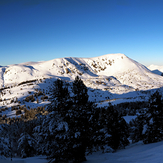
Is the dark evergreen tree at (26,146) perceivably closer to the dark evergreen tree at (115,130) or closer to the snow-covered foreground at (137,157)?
the snow-covered foreground at (137,157)

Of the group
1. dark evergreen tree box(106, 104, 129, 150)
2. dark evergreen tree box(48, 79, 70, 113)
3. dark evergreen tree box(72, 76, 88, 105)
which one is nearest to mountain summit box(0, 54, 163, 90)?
dark evergreen tree box(106, 104, 129, 150)

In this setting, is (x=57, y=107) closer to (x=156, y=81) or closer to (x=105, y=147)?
(x=105, y=147)

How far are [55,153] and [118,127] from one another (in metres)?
10.2

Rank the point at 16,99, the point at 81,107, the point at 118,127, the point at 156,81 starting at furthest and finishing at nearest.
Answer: the point at 156,81 < the point at 16,99 < the point at 118,127 < the point at 81,107

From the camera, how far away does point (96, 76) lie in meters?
121

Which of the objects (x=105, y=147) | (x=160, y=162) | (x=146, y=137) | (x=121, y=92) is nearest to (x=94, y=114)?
(x=160, y=162)

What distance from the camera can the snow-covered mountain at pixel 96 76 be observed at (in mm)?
83331

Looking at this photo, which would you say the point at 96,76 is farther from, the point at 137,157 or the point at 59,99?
the point at 137,157

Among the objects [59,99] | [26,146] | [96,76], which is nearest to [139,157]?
[59,99]

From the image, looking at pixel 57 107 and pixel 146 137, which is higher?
pixel 57 107

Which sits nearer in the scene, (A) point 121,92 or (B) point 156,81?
(A) point 121,92

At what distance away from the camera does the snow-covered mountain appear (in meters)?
83.3

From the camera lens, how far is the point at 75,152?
10.7 m

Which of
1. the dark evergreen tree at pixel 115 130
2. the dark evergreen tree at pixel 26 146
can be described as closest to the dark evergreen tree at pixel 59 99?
the dark evergreen tree at pixel 115 130
